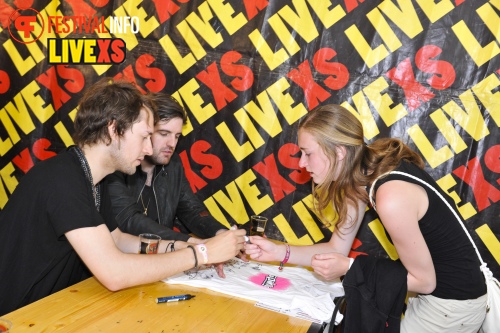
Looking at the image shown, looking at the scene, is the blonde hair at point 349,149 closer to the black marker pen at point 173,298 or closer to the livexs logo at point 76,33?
the black marker pen at point 173,298

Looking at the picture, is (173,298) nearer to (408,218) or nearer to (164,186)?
(408,218)

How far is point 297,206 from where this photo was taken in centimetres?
321

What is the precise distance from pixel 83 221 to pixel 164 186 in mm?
1110

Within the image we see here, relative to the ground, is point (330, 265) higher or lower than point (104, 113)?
lower

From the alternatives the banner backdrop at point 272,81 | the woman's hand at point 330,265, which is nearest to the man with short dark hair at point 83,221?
the woman's hand at point 330,265

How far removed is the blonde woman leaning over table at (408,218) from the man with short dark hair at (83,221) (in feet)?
1.60

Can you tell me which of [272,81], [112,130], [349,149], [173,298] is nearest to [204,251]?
[173,298]

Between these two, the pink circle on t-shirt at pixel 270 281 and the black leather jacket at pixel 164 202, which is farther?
the black leather jacket at pixel 164 202

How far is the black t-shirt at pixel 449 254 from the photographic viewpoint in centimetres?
199

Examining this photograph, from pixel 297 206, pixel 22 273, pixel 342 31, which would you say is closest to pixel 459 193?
pixel 297 206

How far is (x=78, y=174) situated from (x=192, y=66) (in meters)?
1.57

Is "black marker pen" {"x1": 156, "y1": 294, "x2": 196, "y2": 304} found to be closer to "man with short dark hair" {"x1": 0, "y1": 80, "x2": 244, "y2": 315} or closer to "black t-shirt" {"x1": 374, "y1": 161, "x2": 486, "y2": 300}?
"man with short dark hair" {"x1": 0, "y1": 80, "x2": 244, "y2": 315}

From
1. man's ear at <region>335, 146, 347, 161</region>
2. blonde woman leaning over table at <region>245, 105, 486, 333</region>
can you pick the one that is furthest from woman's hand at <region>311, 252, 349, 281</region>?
man's ear at <region>335, 146, 347, 161</region>

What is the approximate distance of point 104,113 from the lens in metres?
2.04
